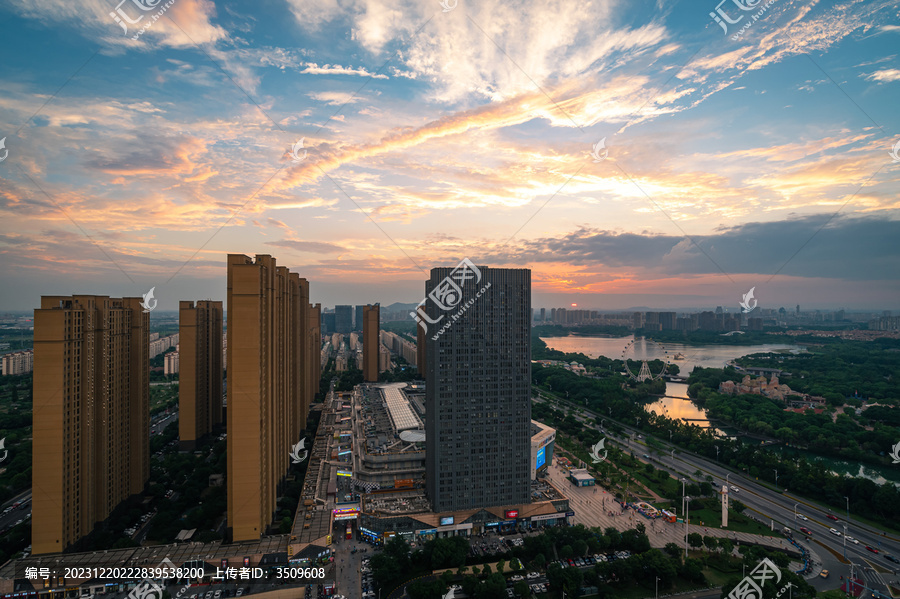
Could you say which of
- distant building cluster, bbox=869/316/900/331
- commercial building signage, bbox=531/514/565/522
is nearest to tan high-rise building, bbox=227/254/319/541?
commercial building signage, bbox=531/514/565/522

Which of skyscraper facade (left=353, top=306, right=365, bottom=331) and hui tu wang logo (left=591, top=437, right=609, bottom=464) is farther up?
skyscraper facade (left=353, top=306, right=365, bottom=331)

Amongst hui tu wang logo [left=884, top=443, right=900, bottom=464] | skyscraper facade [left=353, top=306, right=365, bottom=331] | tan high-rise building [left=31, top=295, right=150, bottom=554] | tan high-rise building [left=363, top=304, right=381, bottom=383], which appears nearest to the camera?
tan high-rise building [left=31, top=295, right=150, bottom=554]

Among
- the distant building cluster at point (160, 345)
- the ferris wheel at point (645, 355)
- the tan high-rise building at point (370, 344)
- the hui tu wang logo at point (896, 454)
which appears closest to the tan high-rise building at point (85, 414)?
the tan high-rise building at point (370, 344)

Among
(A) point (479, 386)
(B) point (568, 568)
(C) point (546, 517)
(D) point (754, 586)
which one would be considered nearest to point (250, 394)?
(A) point (479, 386)

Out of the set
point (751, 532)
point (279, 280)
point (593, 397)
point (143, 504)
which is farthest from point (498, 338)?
point (593, 397)

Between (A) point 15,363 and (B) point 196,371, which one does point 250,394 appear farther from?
(A) point 15,363

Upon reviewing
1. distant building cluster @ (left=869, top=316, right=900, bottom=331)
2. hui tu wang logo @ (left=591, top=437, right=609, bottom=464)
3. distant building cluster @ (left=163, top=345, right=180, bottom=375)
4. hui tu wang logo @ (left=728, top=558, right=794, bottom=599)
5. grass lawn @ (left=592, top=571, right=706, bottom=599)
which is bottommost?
grass lawn @ (left=592, top=571, right=706, bottom=599)

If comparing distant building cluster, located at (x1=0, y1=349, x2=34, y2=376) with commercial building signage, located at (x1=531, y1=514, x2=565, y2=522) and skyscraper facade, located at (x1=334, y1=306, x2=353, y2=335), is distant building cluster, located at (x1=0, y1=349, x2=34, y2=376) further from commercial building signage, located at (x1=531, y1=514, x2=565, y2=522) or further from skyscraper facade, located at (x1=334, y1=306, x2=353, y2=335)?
skyscraper facade, located at (x1=334, y1=306, x2=353, y2=335)
